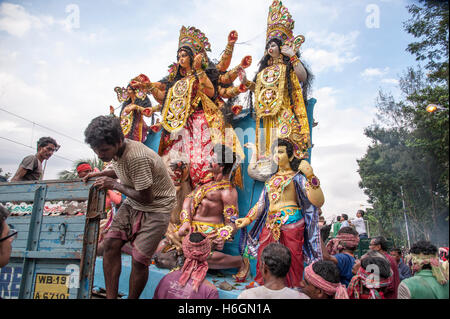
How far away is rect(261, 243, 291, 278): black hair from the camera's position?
211cm

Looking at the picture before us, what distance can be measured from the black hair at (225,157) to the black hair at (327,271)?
247 centimetres

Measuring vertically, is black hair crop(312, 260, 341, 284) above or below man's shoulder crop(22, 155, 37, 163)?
below

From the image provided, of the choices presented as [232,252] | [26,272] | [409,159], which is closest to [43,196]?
[26,272]

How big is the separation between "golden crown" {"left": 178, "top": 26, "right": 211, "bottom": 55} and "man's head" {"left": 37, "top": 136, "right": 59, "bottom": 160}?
2.78m

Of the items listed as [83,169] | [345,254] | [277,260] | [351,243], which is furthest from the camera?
[83,169]

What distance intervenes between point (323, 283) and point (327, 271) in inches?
3.5

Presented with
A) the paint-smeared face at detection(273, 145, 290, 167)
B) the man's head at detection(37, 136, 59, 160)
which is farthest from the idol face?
the man's head at detection(37, 136, 59, 160)

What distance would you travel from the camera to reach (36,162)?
376cm

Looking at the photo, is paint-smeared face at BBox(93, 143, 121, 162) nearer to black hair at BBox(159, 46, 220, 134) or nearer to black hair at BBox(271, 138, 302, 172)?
black hair at BBox(271, 138, 302, 172)

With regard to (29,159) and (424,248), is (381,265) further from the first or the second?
(29,159)

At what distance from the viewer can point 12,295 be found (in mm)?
2750

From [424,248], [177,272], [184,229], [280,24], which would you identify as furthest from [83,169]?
[424,248]

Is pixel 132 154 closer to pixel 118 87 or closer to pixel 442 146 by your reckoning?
pixel 442 146

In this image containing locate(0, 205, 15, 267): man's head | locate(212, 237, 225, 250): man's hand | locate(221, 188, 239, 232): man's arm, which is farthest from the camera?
locate(221, 188, 239, 232): man's arm
